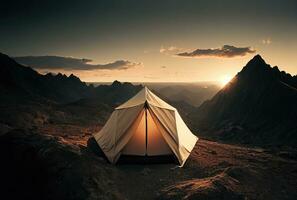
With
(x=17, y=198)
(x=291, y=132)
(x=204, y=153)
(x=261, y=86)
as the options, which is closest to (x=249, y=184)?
(x=204, y=153)

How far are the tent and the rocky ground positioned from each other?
0.74 m

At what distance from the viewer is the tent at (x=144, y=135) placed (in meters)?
15.3

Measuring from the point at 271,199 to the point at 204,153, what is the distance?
23.3 feet

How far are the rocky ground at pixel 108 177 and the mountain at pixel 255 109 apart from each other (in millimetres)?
50434

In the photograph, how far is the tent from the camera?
50.2 feet

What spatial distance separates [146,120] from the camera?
16.0 m

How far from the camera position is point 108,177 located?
1252 cm

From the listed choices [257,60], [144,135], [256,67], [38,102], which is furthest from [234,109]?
[144,135]

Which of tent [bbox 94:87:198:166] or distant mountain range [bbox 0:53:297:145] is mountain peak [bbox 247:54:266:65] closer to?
distant mountain range [bbox 0:53:297:145]

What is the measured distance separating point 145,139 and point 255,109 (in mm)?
79521

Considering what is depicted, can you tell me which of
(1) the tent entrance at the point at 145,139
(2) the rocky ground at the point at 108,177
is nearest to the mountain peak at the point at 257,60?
(2) the rocky ground at the point at 108,177

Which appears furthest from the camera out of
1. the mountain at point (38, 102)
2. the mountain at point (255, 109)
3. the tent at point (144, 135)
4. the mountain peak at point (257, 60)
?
the mountain peak at point (257, 60)

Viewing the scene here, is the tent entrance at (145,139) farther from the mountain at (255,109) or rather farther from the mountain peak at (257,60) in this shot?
the mountain peak at (257,60)

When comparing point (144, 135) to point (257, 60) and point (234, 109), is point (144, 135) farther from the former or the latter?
point (257, 60)
